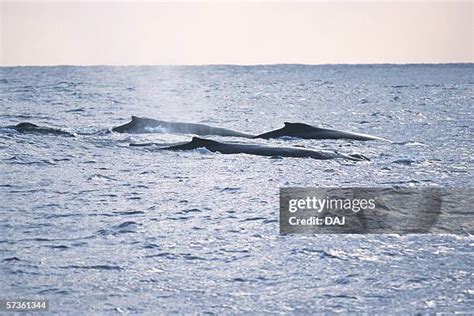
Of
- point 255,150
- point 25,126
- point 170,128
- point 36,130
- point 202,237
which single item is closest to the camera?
point 202,237

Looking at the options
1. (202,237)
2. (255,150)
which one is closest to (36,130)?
(255,150)

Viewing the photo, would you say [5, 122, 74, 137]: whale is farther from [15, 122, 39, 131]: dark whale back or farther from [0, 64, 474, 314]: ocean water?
[0, 64, 474, 314]: ocean water

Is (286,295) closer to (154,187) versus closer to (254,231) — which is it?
(254,231)

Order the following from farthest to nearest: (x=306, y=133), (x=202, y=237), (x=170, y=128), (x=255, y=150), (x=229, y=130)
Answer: (x=170, y=128)
(x=229, y=130)
(x=306, y=133)
(x=255, y=150)
(x=202, y=237)

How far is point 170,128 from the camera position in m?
15.8

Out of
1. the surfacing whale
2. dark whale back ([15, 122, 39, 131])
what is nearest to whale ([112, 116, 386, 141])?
the surfacing whale

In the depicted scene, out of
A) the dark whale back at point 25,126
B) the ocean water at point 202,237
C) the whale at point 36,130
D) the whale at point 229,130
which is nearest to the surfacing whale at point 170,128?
the whale at point 229,130

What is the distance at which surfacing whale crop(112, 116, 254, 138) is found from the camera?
49.5 ft

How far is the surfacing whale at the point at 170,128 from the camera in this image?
1510 cm

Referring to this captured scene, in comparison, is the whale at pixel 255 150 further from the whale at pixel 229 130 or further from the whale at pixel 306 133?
the whale at pixel 229 130

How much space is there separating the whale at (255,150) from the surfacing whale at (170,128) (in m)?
1.61

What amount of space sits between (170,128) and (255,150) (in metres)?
3.50

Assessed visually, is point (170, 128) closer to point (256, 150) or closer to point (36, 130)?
point (36, 130)

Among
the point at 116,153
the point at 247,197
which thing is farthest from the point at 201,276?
the point at 116,153
